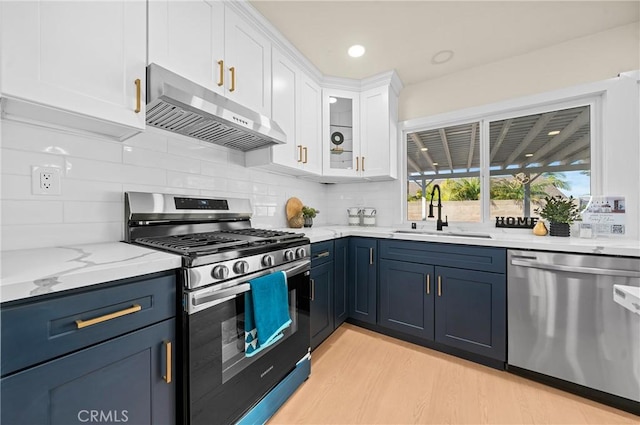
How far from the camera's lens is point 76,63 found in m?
1.01

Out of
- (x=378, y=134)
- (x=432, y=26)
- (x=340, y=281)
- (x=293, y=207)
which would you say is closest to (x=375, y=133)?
(x=378, y=134)

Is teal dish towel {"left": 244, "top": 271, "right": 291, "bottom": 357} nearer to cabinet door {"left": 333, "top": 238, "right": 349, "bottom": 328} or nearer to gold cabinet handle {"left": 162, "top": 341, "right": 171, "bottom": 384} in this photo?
gold cabinet handle {"left": 162, "top": 341, "right": 171, "bottom": 384}

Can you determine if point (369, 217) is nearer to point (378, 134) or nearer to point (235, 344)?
point (378, 134)

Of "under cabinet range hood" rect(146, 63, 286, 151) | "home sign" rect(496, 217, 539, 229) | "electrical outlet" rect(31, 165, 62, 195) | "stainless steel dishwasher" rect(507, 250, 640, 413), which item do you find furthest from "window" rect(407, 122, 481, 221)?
"electrical outlet" rect(31, 165, 62, 195)

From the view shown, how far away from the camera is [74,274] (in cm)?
75

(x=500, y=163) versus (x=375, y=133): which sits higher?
(x=375, y=133)

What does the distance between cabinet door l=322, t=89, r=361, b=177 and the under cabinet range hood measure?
0.89 m

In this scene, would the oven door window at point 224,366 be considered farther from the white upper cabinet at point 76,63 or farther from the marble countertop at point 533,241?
the white upper cabinet at point 76,63

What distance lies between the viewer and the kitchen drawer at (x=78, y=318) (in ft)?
2.19

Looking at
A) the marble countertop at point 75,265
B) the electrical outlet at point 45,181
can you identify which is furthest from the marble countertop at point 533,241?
the electrical outlet at point 45,181

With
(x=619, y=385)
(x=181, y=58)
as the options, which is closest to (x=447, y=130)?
(x=619, y=385)

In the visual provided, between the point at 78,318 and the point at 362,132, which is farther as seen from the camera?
the point at 362,132

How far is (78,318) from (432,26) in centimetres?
261

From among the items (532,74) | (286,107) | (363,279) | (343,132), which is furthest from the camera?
(343,132)
